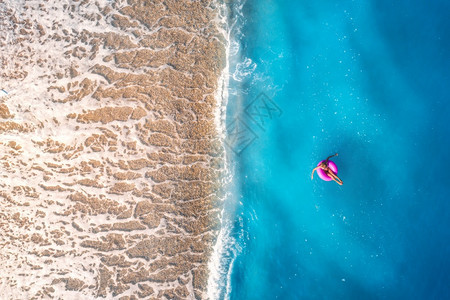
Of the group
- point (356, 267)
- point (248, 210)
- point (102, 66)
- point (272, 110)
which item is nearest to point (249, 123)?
point (272, 110)

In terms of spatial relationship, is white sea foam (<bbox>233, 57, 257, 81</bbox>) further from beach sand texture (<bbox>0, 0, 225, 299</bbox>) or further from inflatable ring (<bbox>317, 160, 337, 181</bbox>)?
inflatable ring (<bbox>317, 160, 337, 181</bbox>)

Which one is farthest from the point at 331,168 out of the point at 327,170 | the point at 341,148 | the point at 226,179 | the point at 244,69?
the point at 244,69

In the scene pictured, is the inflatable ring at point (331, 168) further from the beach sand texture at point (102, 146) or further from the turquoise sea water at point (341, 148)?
the beach sand texture at point (102, 146)

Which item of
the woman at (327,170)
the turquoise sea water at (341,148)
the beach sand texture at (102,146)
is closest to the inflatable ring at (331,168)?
the woman at (327,170)

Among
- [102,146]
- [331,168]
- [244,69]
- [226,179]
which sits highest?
[244,69]

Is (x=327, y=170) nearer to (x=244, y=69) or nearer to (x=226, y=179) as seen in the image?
(x=226, y=179)
